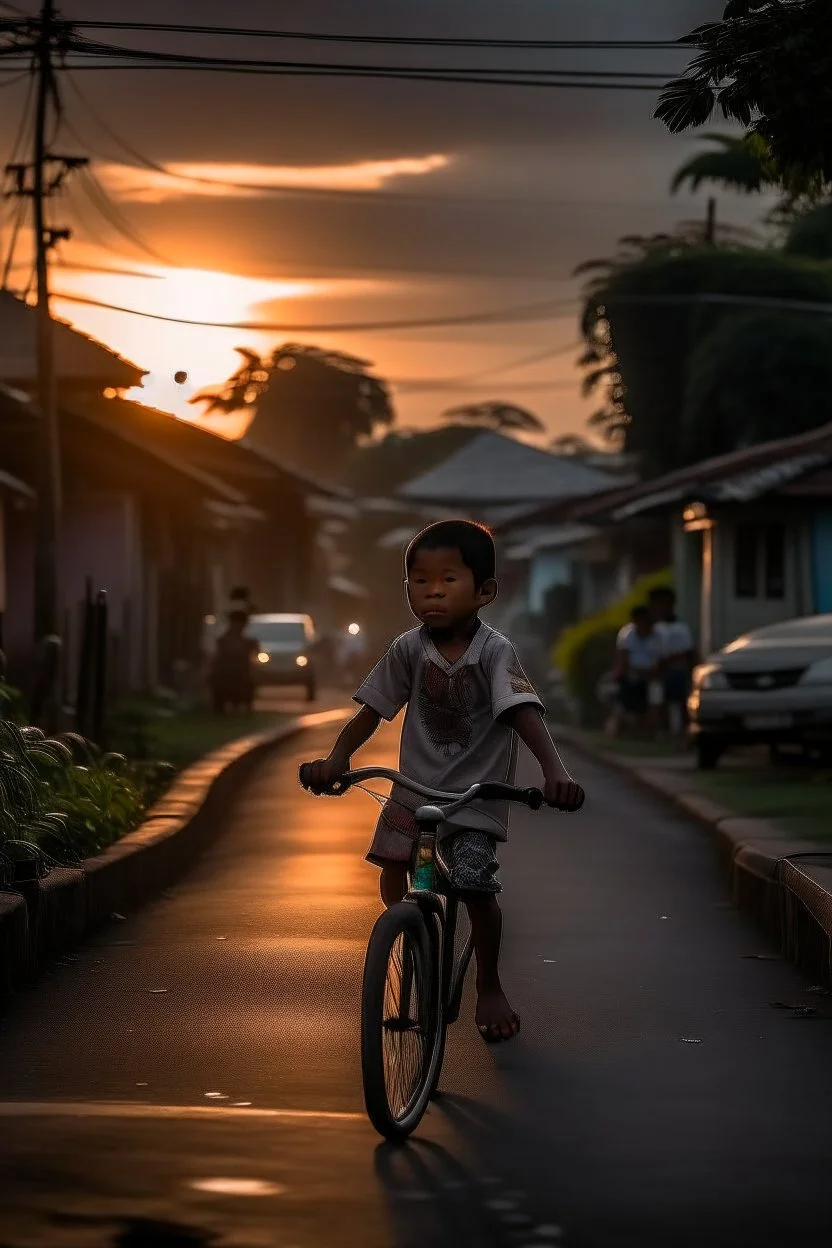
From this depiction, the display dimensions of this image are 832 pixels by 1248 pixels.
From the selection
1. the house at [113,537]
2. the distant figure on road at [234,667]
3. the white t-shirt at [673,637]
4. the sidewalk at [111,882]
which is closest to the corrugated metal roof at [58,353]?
the house at [113,537]

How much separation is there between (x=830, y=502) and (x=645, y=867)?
664 inches

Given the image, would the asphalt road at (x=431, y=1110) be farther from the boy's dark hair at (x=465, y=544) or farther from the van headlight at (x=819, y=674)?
the van headlight at (x=819, y=674)

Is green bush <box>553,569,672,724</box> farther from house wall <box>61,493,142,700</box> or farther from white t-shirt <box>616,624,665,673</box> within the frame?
house wall <box>61,493,142,700</box>

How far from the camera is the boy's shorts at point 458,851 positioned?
7242 millimetres

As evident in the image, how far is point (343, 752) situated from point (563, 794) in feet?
2.35

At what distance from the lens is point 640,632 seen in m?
27.6

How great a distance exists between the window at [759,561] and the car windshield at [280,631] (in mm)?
17090

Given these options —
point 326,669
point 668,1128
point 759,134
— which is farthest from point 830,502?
point 326,669

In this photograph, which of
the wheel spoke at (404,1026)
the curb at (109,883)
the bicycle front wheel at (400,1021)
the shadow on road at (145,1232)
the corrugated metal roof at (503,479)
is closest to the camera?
the shadow on road at (145,1232)

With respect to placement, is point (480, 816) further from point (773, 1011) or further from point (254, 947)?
point (254, 947)

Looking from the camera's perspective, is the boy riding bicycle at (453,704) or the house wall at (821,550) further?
the house wall at (821,550)

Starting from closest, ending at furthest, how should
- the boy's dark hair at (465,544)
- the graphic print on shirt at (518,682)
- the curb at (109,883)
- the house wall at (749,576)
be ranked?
the boy's dark hair at (465,544) < the graphic print on shirt at (518,682) < the curb at (109,883) < the house wall at (749,576)

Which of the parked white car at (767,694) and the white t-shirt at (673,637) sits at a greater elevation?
the white t-shirt at (673,637)

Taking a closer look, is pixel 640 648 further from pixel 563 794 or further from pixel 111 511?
pixel 563 794
